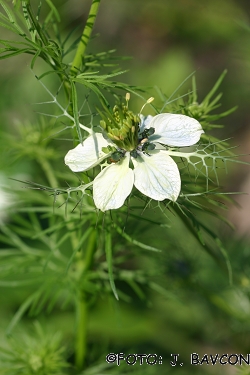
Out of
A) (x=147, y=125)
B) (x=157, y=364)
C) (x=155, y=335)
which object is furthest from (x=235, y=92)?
(x=147, y=125)

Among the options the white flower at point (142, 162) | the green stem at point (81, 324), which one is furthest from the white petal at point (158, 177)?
the green stem at point (81, 324)

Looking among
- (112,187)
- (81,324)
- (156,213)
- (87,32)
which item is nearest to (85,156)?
(112,187)

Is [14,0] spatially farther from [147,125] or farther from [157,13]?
[157,13]

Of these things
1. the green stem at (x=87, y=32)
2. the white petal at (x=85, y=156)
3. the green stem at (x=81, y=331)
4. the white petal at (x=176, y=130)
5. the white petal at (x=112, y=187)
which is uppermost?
the green stem at (x=87, y=32)

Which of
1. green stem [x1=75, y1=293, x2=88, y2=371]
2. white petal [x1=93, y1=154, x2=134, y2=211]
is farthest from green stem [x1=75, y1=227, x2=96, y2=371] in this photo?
white petal [x1=93, y1=154, x2=134, y2=211]

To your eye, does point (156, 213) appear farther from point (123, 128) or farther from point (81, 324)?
point (123, 128)

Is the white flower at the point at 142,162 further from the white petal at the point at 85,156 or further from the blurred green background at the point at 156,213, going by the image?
the blurred green background at the point at 156,213

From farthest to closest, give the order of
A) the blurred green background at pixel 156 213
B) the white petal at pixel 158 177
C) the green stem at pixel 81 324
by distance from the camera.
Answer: the blurred green background at pixel 156 213
the green stem at pixel 81 324
the white petal at pixel 158 177
